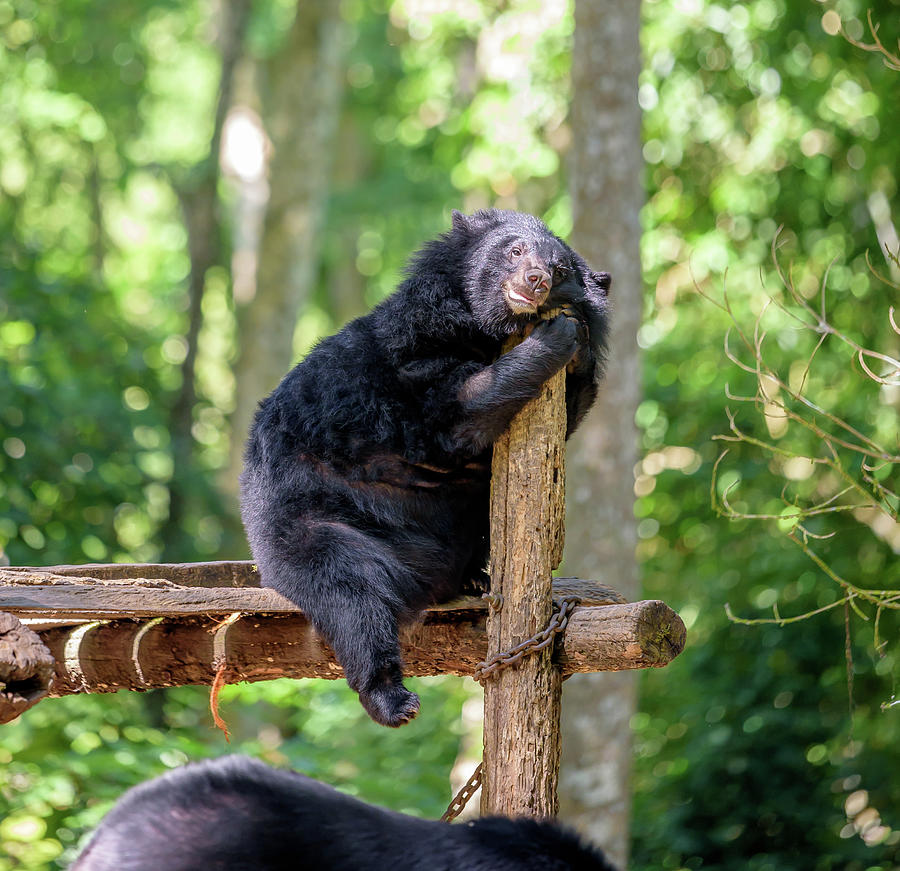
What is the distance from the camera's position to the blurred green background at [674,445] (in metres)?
6.88

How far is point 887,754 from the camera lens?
679cm

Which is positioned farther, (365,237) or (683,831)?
(365,237)

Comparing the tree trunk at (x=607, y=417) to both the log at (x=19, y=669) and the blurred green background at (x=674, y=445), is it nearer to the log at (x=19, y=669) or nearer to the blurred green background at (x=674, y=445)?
the blurred green background at (x=674, y=445)

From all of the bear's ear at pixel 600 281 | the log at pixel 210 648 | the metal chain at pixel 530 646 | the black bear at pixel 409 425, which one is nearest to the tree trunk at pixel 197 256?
the black bear at pixel 409 425

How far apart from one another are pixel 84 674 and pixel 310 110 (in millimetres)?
8805

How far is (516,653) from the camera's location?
122 inches

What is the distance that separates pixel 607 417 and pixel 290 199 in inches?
221

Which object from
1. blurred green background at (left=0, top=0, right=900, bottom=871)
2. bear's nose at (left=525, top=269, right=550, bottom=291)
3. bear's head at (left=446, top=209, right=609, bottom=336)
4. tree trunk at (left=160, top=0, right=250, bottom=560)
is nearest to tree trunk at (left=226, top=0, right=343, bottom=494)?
blurred green background at (left=0, top=0, right=900, bottom=871)

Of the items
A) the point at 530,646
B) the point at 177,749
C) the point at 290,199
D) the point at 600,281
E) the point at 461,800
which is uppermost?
the point at 290,199

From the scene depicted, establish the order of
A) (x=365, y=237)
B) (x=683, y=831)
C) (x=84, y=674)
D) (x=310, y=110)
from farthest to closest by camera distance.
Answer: (x=365, y=237) → (x=310, y=110) → (x=683, y=831) → (x=84, y=674)

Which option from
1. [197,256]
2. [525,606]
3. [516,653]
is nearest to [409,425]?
[525,606]

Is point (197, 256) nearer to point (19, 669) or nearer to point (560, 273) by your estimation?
point (560, 273)

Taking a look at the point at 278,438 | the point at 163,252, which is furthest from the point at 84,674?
the point at 163,252

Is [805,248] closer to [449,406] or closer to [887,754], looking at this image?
[887,754]
